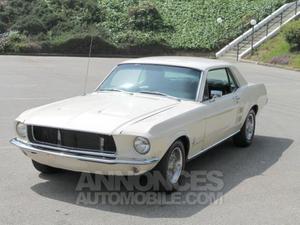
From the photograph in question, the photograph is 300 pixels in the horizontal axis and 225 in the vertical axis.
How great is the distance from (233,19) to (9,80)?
22.4 m

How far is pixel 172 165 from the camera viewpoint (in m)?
5.89

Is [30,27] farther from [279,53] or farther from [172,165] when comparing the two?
[172,165]

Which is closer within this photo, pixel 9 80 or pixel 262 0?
pixel 9 80

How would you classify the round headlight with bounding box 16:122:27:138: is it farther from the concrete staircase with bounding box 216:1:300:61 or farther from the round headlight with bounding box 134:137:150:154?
the concrete staircase with bounding box 216:1:300:61

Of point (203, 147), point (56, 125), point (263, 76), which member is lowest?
point (263, 76)

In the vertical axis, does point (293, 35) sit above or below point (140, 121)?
below

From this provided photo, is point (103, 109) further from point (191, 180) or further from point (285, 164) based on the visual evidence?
point (285, 164)

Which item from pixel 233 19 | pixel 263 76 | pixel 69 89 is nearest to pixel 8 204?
pixel 69 89

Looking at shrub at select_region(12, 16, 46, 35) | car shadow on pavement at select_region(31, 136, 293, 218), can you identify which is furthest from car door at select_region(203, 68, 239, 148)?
shrub at select_region(12, 16, 46, 35)

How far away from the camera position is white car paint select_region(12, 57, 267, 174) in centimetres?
531

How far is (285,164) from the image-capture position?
732cm

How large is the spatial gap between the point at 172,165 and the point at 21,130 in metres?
1.74

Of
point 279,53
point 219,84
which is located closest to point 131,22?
point 279,53

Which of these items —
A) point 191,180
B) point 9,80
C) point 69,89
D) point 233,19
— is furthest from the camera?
point 233,19
